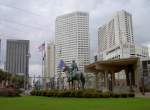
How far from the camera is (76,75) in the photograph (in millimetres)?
42406

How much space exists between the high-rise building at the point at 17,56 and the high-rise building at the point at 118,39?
115 feet

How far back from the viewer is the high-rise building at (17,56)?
84875 mm

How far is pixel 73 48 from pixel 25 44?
23.2 meters

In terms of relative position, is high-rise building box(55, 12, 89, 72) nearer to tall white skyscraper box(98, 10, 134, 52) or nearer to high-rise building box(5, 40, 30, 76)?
high-rise building box(5, 40, 30, 76)

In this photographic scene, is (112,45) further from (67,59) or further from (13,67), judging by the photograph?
(67,59)

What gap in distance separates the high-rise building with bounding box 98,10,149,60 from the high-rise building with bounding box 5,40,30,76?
3503 centimetres

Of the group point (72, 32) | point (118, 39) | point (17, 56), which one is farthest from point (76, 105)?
point (118, 39)

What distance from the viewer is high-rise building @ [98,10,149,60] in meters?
125

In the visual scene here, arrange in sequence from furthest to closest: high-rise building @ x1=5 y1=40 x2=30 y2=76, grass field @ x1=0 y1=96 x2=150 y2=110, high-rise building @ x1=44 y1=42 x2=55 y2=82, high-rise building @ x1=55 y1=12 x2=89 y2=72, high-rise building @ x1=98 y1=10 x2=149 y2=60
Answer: high-rise building @ x1=98 y1=10 x2=149 y2=60, high-rise building @ x1=44 y1=42 x2=55 y2=82, high-rise building @ x1=5 y1=40 x2=30 y2=76, high-rise building @ x1=55 y1=12 x2=89 y2=72, grass field @ x1=0 y1=96 x2=150 y2=110

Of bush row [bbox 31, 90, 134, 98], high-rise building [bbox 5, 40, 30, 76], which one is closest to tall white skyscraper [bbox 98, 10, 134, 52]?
high-rise building [bbox 5, 40, 30, 76]

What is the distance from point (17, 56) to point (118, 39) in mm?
63796

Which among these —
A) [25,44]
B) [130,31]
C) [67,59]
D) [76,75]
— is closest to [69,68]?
[76,75]

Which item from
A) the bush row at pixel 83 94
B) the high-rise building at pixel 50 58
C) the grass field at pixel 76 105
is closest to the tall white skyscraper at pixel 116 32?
the high-rise building at pixel 50 58

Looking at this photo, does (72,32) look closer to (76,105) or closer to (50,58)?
(76,105)
